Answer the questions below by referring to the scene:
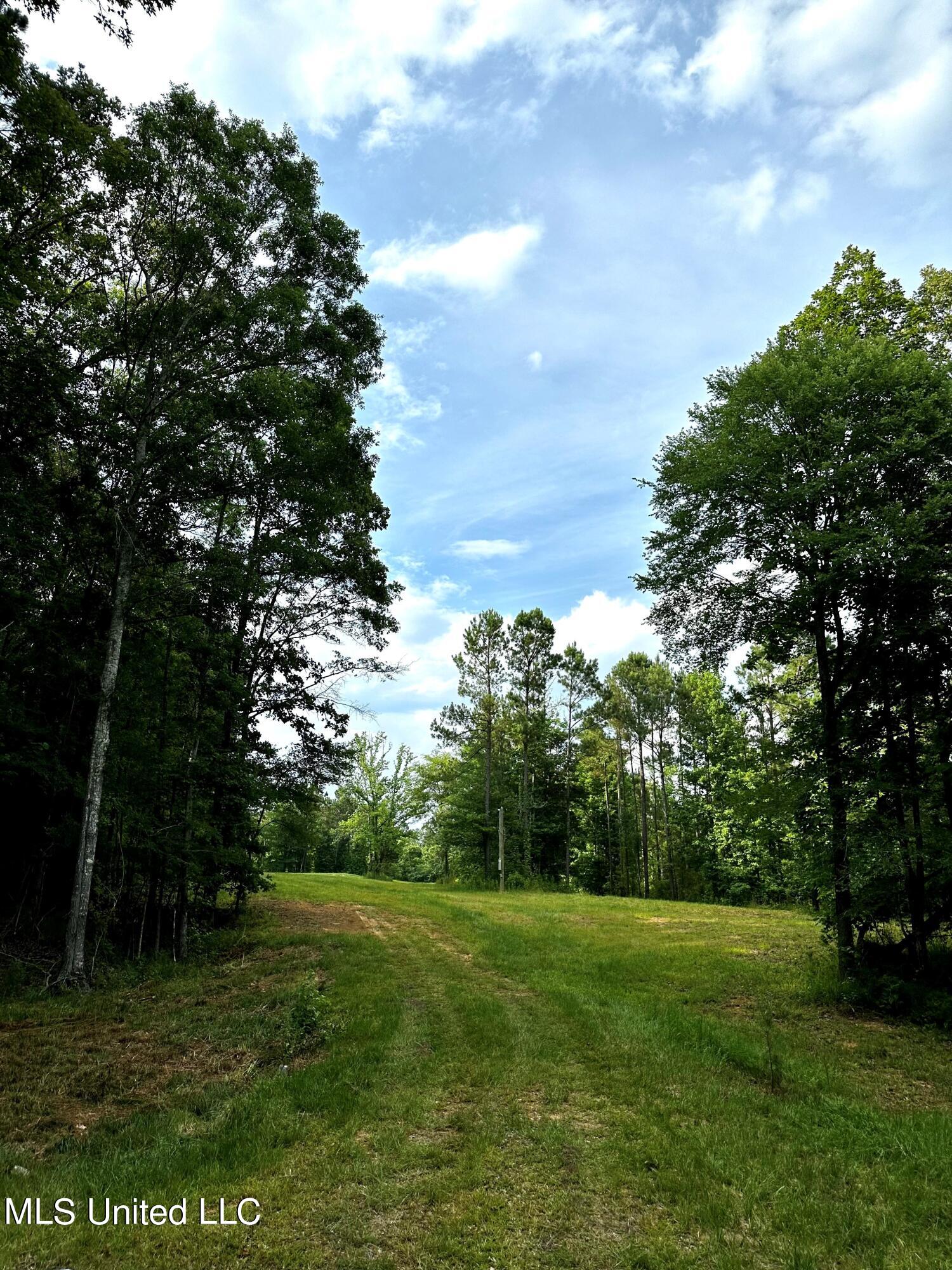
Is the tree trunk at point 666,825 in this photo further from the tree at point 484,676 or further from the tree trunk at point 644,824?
the tree at point 484,676

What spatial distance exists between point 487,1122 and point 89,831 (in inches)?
309

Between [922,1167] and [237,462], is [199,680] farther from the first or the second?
[922,1167]

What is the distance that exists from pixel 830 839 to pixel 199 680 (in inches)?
470

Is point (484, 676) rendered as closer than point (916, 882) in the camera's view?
No

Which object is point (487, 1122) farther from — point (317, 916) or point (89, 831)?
point (317, 916)

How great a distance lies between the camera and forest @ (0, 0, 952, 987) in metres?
9.12

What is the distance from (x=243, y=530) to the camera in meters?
15.4

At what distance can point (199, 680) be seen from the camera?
1241 cm

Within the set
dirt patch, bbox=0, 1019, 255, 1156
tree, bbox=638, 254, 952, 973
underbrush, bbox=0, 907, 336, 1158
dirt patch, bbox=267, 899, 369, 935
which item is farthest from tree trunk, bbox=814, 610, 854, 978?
dirt patch, bbox=267, 899, 369, 935

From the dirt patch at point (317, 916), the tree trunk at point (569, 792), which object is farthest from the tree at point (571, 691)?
the dirt patch at point (317, 916)

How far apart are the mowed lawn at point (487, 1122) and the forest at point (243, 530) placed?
8.89 feet

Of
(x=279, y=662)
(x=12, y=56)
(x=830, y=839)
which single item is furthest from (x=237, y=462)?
(x=830, y=839)

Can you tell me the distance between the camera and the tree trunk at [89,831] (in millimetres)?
9422

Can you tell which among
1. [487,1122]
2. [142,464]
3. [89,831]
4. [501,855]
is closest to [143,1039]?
[89,831]
